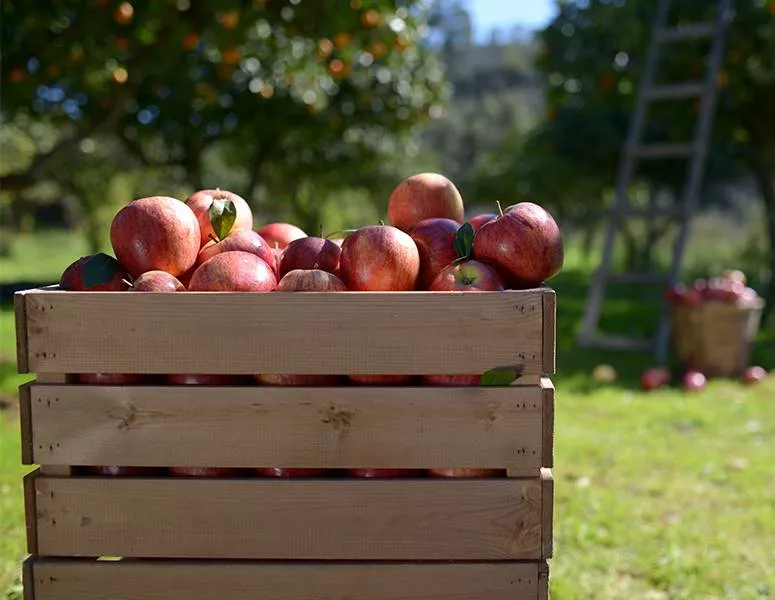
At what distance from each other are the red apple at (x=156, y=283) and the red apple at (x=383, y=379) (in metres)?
0.44

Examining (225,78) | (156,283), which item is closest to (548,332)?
(156,283)

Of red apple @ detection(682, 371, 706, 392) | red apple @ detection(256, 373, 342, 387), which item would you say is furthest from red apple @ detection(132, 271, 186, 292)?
red apple @ detection(682, 371, 706, 392)

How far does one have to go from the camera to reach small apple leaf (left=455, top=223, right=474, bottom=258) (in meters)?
1.94

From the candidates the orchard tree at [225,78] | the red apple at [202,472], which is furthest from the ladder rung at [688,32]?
the red apple at [202,472]

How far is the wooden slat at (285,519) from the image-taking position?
179 cm

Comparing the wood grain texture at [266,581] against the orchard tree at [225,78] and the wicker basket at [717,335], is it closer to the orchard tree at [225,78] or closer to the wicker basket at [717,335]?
the orchard tree at [225,78]

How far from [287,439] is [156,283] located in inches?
17.3

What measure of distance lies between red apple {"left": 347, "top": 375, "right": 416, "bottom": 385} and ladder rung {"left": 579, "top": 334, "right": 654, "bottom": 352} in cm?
508

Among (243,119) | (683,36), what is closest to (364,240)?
(683,36)

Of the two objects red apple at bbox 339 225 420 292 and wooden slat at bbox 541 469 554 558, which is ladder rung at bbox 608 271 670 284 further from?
wooden slat at bbox 541 469 554 558

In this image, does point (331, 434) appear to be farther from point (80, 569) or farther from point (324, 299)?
point (80, 569)

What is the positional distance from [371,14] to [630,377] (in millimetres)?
3097

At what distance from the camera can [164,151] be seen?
1483cm

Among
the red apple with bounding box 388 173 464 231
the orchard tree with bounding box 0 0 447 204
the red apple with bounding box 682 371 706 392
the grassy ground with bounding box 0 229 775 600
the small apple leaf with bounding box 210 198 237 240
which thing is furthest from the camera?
the red apple with bounding box 682 371 706 392
